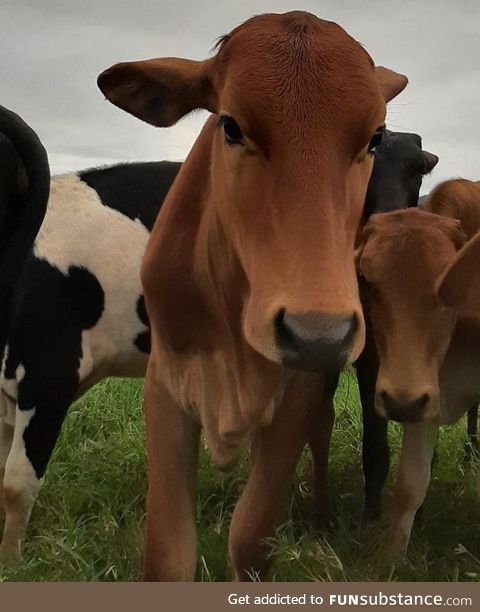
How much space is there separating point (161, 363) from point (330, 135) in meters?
0.89

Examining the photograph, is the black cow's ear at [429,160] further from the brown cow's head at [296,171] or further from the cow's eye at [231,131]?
the cow's eye at [231,131]

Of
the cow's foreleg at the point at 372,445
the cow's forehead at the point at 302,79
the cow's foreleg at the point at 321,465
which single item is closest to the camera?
the cow's forehead at the point at 302,79

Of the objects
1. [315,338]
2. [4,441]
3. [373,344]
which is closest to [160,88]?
[315,338]

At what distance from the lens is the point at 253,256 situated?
1614 mm

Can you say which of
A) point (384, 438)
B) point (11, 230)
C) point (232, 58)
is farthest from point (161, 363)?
point (384, 438)

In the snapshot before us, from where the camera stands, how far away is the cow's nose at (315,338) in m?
1.41

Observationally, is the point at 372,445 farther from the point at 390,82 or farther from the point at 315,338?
the point at 315,338

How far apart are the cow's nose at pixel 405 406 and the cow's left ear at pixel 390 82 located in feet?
2.39

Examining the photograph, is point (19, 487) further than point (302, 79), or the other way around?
point (19, 487)

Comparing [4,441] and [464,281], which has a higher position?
[464,281]

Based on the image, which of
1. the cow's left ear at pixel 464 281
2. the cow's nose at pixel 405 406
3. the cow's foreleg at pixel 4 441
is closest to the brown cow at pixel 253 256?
the cow's nose at pixel 405 406

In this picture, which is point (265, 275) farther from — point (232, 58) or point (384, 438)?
point (384, 438)

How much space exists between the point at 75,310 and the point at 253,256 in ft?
5.65

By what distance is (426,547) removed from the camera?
2.72m
